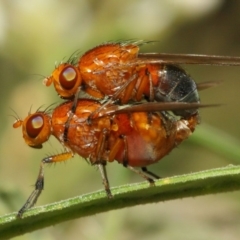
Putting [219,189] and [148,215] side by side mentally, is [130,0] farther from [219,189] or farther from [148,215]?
[219,189]

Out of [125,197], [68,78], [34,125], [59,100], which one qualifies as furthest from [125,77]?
[59,100]

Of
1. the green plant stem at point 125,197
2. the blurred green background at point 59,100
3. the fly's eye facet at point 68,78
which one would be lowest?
the blurred green background at point 59,100

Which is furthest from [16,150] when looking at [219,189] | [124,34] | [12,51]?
[219,189]

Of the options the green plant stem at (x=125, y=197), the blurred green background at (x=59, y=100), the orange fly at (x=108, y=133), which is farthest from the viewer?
the blurred green background at (x=59, y=100)

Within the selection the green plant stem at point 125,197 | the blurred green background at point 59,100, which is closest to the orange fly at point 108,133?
the green plant stem at point 125,197

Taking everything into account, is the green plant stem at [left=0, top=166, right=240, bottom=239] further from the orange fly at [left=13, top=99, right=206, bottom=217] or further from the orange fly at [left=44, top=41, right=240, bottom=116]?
the orange fly at [left=44, top=41, right=240, bottom=116]

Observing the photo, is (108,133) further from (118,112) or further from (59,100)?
(59,100)

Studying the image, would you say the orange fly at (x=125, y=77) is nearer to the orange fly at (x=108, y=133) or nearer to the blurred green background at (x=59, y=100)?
the orange fly at (x=108, y=133)

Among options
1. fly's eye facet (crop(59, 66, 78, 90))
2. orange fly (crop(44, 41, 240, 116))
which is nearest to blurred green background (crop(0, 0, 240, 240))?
orange fly (crop(44, 41, 240, 116))
